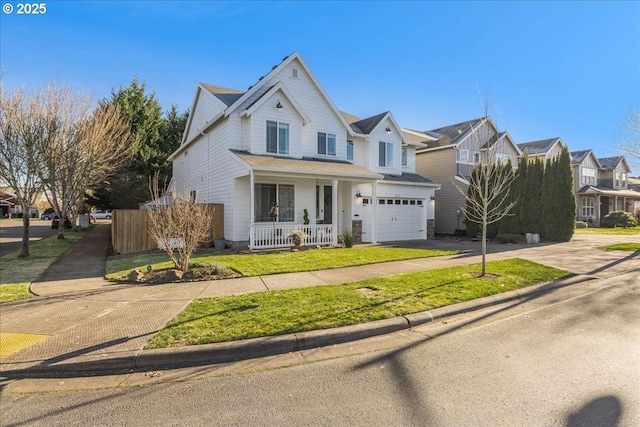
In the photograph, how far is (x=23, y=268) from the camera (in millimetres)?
11016

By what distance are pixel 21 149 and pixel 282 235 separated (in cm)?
1063

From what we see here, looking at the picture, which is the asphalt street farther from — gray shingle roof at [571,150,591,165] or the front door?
gray shingle roof at [571,150,591,165]

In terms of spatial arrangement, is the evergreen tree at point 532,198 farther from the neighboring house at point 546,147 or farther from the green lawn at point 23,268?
the green lawn at point 23,268

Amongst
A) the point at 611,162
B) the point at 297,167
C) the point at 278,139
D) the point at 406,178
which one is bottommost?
the point at 297,167

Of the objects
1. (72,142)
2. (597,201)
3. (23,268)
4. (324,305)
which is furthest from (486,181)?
(597,201)

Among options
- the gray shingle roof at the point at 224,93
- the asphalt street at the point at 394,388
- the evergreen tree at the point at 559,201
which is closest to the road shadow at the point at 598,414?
the asphalt street at the point at 394,388

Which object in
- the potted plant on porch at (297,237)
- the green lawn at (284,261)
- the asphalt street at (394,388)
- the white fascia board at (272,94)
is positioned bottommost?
the asphalt street at (394,388)

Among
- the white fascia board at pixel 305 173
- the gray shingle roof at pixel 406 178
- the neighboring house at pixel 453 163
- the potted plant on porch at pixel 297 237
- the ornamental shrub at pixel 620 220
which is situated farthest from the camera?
the ornamental shrub at pixel 620 220

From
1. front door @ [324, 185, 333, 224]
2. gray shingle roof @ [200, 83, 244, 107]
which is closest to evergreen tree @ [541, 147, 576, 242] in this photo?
front door @ [324, 185, 333, 224]

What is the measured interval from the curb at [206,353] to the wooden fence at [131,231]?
384 inches

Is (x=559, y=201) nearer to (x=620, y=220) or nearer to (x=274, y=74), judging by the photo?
(x=274, y=74)

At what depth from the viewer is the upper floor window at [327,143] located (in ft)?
57.3

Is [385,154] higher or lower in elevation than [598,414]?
higher

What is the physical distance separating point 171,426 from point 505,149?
2883 centimetres
